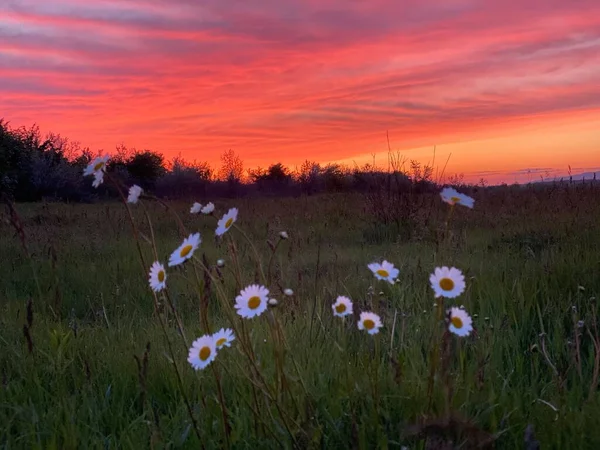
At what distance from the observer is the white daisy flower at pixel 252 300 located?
4.93 ft

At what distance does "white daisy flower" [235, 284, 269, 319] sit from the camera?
1.50 m

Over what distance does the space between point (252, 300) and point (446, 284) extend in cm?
55

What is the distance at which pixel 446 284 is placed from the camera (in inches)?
62.1

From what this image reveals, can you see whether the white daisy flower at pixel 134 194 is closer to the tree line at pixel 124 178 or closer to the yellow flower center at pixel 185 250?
the yellow flower center at pixel 185 250

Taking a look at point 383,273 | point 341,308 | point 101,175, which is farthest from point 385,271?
point 101,175

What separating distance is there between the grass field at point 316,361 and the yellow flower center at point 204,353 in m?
0.11

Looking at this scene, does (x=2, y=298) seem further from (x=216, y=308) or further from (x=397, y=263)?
(x=397, y=263)

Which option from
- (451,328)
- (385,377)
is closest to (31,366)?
(385,377)

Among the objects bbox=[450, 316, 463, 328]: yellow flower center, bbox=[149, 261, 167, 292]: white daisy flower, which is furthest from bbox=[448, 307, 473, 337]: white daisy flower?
bbox=[149, 261, 167, 292]: white daisy flower

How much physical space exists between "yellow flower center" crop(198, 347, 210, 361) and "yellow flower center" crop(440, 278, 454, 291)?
27.4 inches

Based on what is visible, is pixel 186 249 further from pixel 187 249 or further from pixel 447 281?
pixel 447 281

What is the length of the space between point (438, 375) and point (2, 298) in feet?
15.4

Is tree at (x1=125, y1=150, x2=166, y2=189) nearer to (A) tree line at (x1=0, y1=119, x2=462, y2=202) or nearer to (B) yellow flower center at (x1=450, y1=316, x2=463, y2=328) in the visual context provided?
(A) tree line at (x1=0, y1=119, x2=462, y2=202)

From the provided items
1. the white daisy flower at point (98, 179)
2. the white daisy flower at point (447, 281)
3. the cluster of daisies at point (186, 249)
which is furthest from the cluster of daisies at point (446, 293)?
the white daisy flower at point (98, 179)
